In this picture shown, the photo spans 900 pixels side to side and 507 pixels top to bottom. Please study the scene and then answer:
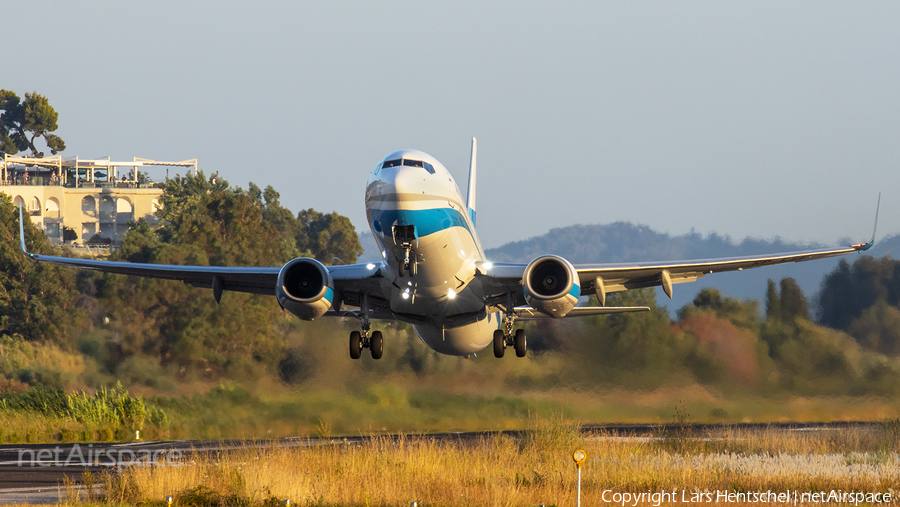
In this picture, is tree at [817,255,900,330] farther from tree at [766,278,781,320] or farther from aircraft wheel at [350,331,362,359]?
aircraft wheel at [350,331,362,359]

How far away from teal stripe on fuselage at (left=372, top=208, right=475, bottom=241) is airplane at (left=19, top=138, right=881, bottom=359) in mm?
27

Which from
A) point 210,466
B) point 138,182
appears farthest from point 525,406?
point 138,182

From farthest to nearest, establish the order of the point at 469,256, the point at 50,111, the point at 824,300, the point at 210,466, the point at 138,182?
1. the point at 50,111
2. the point at 138,182
3. the point at 824,300
4. the point at 469,256
5. the point at 210,466

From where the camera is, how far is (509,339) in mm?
26219

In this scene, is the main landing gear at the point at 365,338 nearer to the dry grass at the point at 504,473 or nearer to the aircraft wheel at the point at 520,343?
the dry grass at the point at 504,473

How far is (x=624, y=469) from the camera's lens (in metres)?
24.7

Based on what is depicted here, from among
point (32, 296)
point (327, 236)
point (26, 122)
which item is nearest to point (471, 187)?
point (32, 296)

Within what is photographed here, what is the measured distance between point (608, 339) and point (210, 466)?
16128 millimetres

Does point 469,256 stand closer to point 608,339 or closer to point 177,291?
point 608,339

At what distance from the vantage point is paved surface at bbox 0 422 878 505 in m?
24.2

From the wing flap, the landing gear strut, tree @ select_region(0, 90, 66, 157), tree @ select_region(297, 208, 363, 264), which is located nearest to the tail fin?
the wing flap

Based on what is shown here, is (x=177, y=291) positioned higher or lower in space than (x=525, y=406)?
higher

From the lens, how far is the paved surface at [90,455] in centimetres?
2419

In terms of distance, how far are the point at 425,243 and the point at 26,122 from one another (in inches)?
4847
